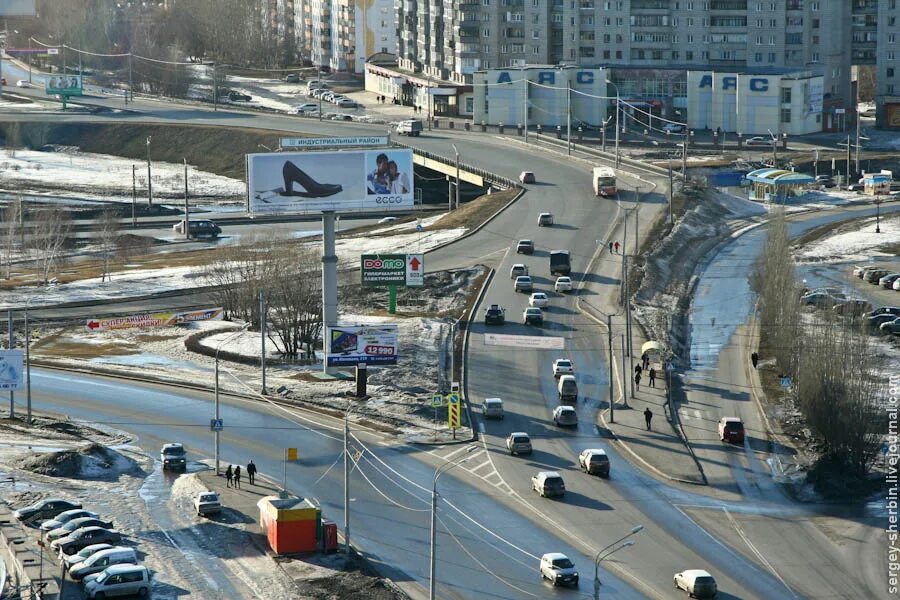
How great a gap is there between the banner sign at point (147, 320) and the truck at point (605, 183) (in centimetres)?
3927

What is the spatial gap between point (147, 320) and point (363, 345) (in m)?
20.7

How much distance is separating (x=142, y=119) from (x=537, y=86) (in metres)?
47.1

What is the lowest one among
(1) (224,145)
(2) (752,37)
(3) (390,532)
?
(3) (390,532)

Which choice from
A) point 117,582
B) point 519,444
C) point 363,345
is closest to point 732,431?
point 519,444

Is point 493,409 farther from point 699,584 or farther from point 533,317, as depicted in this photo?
point 699,584

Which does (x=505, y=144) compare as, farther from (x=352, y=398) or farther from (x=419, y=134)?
(x=352, y=398)

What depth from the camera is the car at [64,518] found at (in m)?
53.8

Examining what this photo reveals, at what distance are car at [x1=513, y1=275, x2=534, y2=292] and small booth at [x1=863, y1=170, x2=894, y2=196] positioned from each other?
166 ft

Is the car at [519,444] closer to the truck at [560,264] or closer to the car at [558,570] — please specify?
the car at [558,570]

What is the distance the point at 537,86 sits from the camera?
162125 mm

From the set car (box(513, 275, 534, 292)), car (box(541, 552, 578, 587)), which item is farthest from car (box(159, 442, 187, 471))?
car (box(513, 275, 534, 292))

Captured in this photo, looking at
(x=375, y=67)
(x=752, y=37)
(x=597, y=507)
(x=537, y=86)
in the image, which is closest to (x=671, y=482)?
(x=597, y=507)

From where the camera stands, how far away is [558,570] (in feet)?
162

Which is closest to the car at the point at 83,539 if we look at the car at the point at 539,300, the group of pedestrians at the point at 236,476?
the group of pedestrians at the point at 236,476
